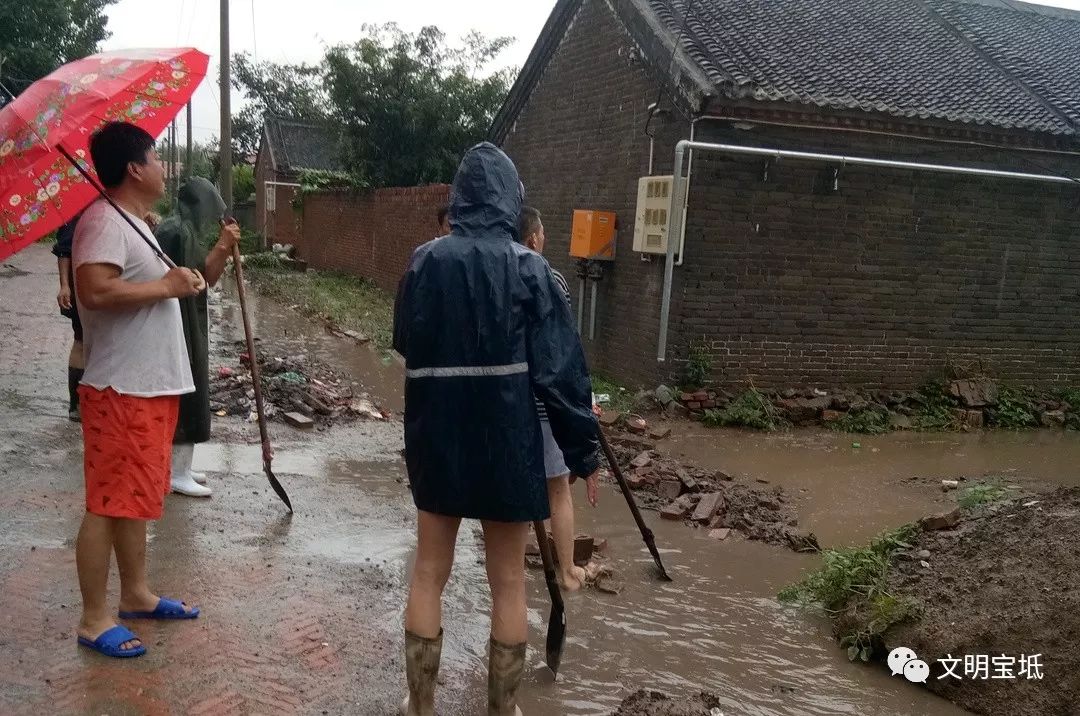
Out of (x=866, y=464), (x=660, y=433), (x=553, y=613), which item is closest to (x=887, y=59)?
(x=866, y=464)

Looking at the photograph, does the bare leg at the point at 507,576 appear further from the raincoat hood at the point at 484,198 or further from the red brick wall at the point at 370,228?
the red brick wall at the point at 370,228

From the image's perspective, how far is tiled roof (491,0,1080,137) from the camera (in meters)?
9.80

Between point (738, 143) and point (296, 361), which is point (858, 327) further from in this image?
point (296, 361)

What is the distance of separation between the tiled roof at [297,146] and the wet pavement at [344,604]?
1337 inches

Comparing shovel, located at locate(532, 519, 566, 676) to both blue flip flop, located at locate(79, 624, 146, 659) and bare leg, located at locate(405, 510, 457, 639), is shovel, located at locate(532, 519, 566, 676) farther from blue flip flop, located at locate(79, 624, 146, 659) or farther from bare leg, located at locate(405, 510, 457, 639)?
blue flip flop, located at locate(79, 624, 146, 659)

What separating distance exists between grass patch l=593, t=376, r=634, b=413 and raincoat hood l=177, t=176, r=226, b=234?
5123 millimetres

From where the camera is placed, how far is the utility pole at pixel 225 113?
1469 centimetres

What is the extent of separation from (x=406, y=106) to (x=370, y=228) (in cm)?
341

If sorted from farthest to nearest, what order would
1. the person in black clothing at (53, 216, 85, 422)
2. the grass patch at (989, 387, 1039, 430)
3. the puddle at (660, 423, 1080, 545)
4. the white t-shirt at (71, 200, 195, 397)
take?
the grass patch at (989, 387, 1039, 430), the puddle at (660, 423, 1080, 545), the person in black clothing at (53, 216, 85, 422), the white t-shirt at (71, 200, 195, 397)

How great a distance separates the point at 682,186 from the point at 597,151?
2.73 meters

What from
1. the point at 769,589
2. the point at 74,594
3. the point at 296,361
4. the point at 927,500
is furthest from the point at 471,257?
the point at 296,361

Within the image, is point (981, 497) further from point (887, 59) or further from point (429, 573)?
point (887, 59)

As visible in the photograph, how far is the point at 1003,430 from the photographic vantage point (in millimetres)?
10242

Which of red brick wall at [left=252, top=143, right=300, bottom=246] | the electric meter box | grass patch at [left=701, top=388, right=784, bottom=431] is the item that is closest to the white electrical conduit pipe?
the electric meter box
